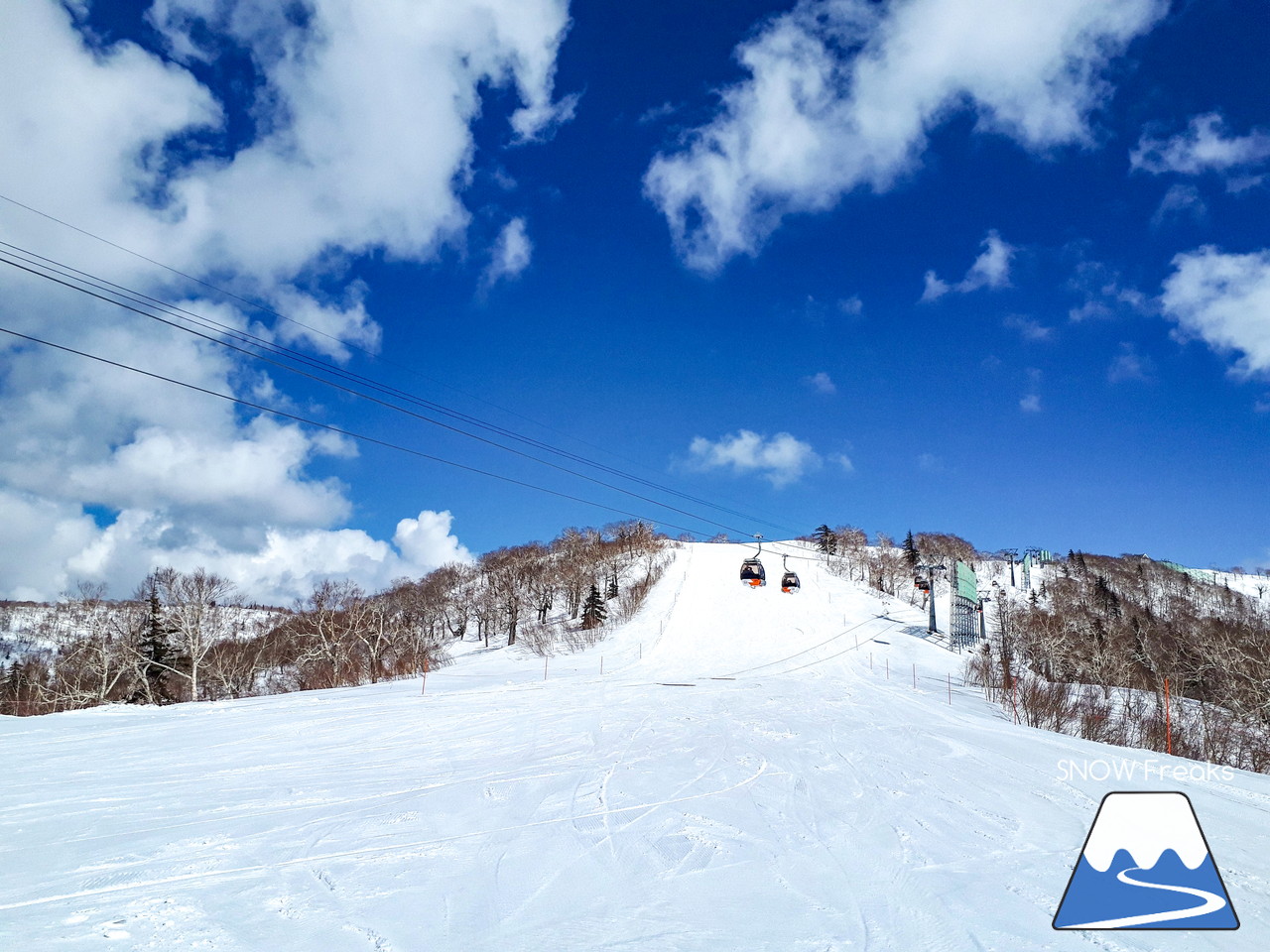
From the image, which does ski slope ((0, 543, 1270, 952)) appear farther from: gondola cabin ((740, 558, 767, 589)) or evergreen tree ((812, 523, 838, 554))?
evergreen tree ((812, 523, 838, 554))

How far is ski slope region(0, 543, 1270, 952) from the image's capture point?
539 cm

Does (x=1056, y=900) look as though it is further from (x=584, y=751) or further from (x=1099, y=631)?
(x=1099, y=631)

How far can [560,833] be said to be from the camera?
7.95 m

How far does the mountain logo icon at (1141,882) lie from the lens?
17.5 ft

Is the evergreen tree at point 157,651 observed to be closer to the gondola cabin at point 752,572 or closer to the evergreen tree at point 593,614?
the evergreen tree at point 593,614

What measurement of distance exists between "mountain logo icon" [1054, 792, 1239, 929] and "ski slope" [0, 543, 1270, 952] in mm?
186

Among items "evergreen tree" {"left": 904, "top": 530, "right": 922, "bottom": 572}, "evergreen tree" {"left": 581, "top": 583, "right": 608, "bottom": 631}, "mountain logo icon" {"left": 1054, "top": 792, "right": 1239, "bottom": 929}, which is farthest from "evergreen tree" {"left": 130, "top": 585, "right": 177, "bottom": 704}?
"evergreen tree" {"left": 904, "top": 530, "right": 922, "bottom": 572}

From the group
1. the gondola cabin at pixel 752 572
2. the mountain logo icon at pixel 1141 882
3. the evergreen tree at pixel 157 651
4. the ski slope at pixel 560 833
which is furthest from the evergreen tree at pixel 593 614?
the mountain logo icon at pixel 1141 882

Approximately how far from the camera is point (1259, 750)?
21.7 m

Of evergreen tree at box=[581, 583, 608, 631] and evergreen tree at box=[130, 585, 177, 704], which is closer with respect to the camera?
evergreen tree at box=[130, 585, 177, 704]

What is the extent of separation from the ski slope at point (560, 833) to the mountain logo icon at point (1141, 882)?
19cm

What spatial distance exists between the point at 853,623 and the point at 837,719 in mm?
44485

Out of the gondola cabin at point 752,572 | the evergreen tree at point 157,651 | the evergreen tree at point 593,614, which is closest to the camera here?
the gondola cabin at point 752,572

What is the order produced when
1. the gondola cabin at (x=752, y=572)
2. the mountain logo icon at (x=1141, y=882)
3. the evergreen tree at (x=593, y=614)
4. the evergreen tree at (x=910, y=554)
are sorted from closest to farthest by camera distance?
the mountain logo icon at (x=1141, y=882), the gondola cabin at (x=752, y=572), the evergreen tree at (x=593, y=614), the evergreen tree at (x=910, y=554)
